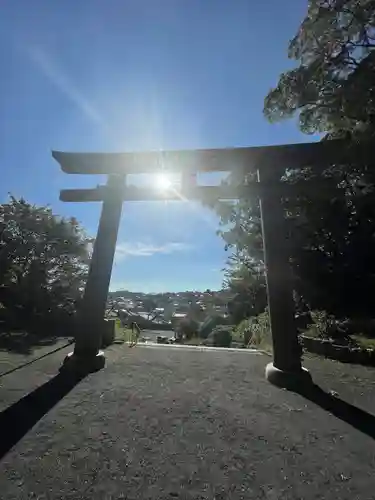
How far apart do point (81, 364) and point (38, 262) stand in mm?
9164

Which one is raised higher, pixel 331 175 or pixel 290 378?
pixel 331 175

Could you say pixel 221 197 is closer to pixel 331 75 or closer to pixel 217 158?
pixel 217 158

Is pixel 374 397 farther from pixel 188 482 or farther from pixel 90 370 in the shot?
pixel 90 370

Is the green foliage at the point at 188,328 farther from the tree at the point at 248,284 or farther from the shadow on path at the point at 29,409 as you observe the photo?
the shadow on path at the point at 29,409

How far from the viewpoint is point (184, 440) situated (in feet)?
9.59

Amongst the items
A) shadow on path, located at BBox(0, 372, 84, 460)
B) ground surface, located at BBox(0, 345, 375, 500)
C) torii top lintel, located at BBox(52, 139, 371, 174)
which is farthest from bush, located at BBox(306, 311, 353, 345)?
shadow on path, located at BBox(0, 372, 84, 460)

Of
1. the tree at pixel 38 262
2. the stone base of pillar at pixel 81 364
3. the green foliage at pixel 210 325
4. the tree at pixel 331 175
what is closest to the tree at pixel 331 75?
the tree at pixel 331 175

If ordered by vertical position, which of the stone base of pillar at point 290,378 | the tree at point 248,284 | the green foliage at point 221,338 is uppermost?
the tree at point 248,284

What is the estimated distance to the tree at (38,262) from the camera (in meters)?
11.5

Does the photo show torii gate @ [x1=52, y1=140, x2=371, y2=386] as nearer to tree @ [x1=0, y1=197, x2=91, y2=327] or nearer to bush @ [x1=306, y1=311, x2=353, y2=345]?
bush @ [x1=306, y1=311, x2=353, y2=345]

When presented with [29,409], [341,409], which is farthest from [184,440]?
[341,409]

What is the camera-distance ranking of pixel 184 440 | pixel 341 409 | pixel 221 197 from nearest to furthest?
1. pixel 184 440
2. pixel 341 409
3. pixel 221 197

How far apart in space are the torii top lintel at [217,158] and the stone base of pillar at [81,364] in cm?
343

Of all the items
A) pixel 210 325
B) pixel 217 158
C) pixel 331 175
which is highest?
pixel 331 175
